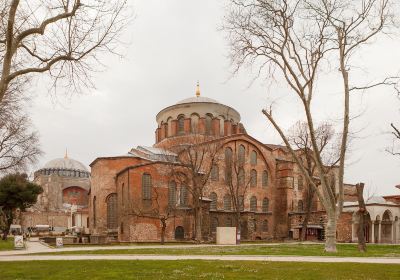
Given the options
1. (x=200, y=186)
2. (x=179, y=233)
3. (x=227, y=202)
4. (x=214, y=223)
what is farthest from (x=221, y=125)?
(x=179, y=233)

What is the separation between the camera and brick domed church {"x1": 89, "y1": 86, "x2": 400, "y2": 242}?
38.6 metres

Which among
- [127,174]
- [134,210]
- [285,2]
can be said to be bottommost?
[134,210]

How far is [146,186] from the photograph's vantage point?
130 feet

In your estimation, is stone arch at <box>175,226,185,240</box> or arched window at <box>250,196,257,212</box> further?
arched window at <box>250,196,257,212</box>

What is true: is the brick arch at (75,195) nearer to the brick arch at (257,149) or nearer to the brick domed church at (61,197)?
the brick domed church at (61,197)


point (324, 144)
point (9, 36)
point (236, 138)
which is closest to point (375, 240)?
point (324, 144)

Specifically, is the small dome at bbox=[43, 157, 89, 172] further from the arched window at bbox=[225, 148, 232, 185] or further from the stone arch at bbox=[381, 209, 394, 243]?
the stone arch at bbox=[381, 209, 394, 243]

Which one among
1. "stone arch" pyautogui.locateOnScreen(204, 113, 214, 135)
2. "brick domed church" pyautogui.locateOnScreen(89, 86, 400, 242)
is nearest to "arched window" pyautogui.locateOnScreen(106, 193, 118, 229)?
"brick domed church" pyautogui.locateOnScreen(89, 86, 400, 242)

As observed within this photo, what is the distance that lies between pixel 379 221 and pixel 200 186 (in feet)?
62.2

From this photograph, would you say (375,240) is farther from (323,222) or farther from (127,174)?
(127,174)

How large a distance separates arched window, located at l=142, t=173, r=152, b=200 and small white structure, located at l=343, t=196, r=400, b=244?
65.3 feet

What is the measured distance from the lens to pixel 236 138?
47.5m

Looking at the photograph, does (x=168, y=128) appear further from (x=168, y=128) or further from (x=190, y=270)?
(x=190, y=270)

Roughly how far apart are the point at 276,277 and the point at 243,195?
3420 cm
